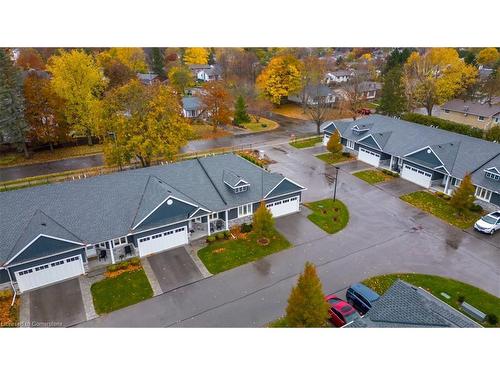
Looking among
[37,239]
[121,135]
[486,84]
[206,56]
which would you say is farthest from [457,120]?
[206,56]

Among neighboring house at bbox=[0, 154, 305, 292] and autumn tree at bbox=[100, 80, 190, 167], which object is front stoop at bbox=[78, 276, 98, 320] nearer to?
neighboring house at bbox=[0, 154, 305, 292]

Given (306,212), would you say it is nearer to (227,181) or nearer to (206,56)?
(227,181)

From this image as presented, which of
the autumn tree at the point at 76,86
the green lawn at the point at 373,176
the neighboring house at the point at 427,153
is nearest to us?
the neighboring house at the point at 427,153

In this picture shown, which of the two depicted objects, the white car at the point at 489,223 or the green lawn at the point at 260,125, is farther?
the green lawn at the point at 260,125

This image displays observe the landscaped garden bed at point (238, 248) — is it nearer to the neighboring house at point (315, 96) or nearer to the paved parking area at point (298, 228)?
the paved parking area at point (298, 228)

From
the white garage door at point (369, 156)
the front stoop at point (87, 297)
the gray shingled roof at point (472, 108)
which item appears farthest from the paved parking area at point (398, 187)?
the front stoop at point (87, 297)

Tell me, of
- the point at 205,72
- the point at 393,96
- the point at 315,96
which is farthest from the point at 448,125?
the point at 205,72

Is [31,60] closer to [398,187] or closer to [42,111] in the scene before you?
[42,111]

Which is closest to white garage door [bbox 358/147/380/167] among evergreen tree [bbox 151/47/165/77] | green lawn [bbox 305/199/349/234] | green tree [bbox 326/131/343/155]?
green tree [bbox 326/131/343/155]
